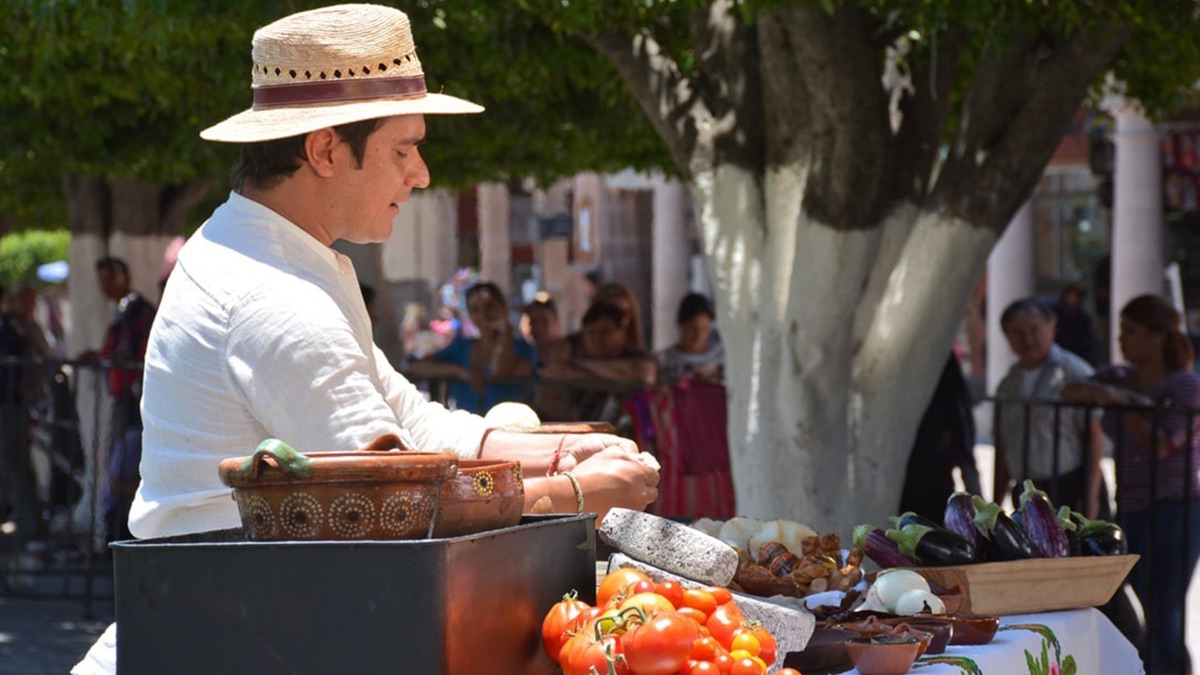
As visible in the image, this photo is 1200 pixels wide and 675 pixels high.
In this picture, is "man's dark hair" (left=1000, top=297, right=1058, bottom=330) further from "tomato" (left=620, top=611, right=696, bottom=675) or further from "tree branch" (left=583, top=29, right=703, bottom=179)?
"tomato" (left=620, top=611, right=696, bottom=675)

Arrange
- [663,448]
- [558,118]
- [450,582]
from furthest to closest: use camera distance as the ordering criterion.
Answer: [558,118] < [663,448] < [450,582]

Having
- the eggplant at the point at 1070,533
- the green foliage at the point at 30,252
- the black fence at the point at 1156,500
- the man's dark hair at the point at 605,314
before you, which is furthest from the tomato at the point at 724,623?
the green foliage at the point at 30,252

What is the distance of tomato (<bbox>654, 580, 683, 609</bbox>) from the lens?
9.73ft

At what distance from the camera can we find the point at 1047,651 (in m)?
4.01

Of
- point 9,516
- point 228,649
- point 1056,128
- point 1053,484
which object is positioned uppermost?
point 1056,128

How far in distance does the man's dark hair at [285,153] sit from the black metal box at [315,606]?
681 millimetres

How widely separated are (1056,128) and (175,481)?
5022 millimetres

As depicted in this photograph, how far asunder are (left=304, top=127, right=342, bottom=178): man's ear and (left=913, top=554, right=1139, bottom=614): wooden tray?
1747 mm

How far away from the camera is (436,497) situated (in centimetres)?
266

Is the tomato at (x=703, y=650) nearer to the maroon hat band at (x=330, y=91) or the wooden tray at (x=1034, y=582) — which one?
the maroon hat band at (x=330, y=91)

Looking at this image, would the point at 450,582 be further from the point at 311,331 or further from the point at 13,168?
the point at 13,168

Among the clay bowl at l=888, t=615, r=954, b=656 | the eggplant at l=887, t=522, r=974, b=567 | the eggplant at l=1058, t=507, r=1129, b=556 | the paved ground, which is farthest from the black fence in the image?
the paved ground

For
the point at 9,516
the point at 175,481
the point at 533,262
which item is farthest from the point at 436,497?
the point at 533,262

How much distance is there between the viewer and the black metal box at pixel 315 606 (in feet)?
8.45
